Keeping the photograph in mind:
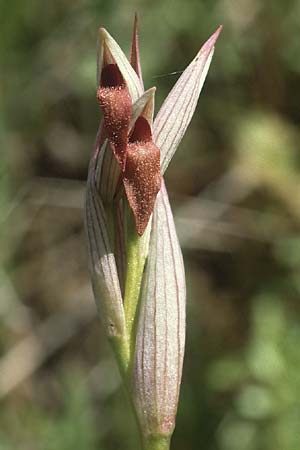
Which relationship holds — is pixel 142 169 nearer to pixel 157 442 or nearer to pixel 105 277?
pixel 105 277

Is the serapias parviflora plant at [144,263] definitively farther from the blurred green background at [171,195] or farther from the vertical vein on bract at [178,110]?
the blurred green background at [171,195]

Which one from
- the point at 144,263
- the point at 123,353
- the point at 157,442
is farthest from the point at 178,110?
the point at 157,442

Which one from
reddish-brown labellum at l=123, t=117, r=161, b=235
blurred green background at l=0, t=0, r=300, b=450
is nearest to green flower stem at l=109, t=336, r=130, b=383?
reddish-brown labellum at l=123, t=117, r=161, b=235

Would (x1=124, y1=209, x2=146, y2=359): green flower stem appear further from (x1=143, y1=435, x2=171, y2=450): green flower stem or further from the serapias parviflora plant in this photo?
(x1=143, y1=435, x2=171, y2=450): green flower stem

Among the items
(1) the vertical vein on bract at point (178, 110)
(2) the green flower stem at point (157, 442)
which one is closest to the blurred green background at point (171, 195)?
(2) the green flower stem at point (157, 442)

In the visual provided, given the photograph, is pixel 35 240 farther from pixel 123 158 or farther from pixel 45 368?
pixel 123 158

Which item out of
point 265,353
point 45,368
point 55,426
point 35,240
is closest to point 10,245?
point 35,240
